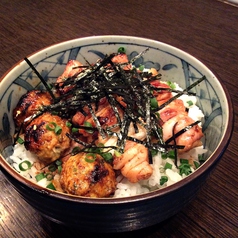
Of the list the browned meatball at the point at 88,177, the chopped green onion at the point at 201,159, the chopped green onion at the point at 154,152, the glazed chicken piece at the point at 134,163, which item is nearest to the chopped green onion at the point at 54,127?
the browned meatball at the point at 88,177

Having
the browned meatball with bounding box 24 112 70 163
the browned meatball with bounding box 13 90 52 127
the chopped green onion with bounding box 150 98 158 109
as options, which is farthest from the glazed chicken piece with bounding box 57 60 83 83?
the chopped green onion with bounding box 150 98 158 109

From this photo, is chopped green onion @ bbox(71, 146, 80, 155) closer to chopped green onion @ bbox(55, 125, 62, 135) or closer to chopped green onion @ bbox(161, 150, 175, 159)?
chopped green onion @ bbox(55, 125, 62, 135)

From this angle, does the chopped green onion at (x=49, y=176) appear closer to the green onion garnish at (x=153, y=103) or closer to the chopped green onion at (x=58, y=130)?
the chopped green onion at (x=58, y=130)

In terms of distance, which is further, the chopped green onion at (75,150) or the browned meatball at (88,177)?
the chopped green onion at (75,150)

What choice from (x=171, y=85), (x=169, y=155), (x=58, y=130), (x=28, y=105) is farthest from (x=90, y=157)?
(x=171, y=85)

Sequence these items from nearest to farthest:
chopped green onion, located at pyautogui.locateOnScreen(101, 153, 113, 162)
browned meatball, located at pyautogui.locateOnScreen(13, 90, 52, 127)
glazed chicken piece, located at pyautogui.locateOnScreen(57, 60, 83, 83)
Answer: chopped green onion, located at pyautogui.locateOnScreen(101, 153, 113, 162), browned meatball, located at pyautogui.locateOnScreen(13, 90, 52, 127), glazed chicken piece, located at pyautogui.locateOnScreen(57, 60, 83, 83)

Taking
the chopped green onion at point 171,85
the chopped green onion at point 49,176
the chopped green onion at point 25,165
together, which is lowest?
the chopped green onion at point 25,165
